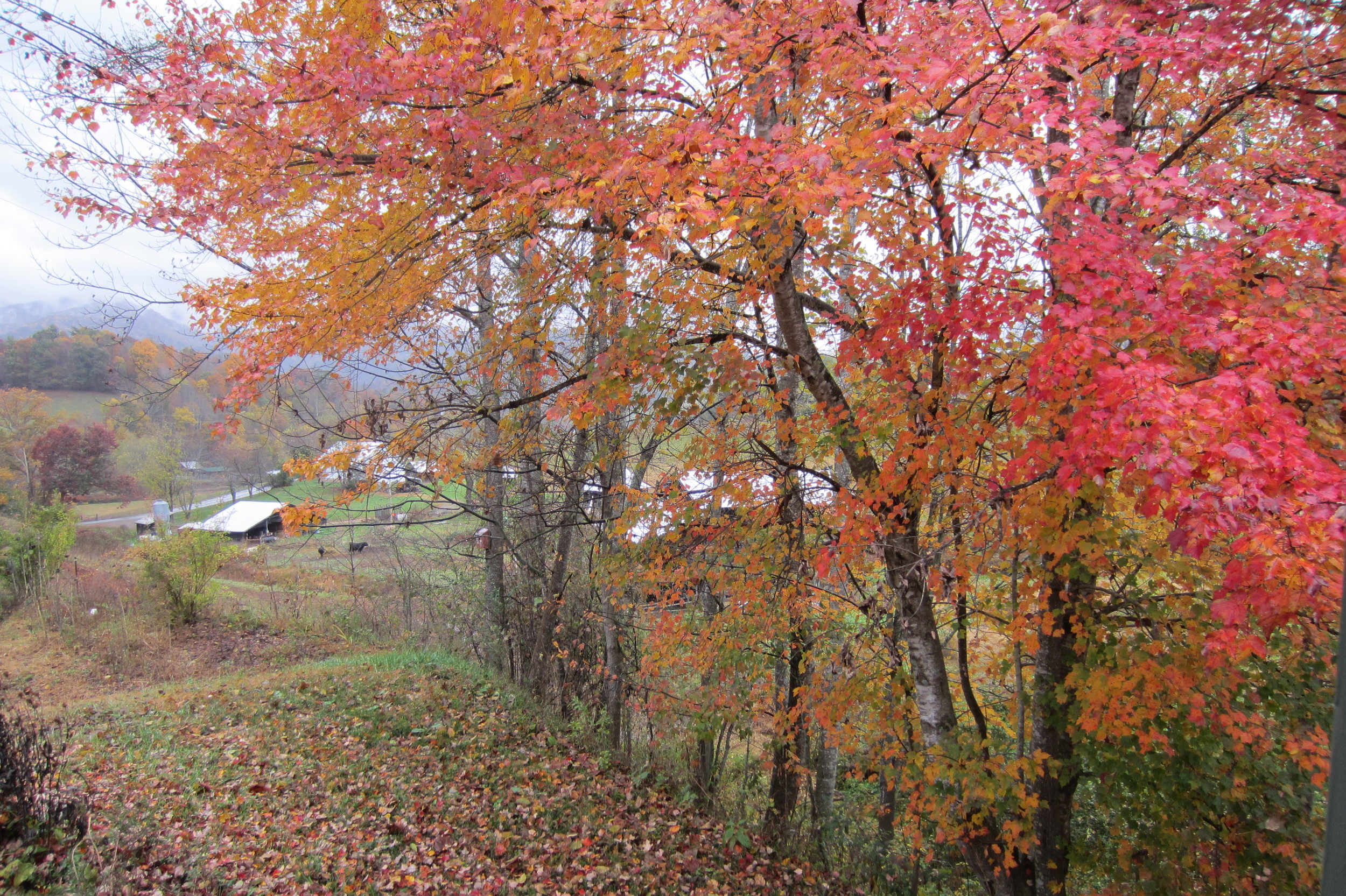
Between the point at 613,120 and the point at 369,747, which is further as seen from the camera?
the point at 369,747

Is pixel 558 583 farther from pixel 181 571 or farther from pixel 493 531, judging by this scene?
pixel 181 571

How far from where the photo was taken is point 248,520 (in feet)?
71.8

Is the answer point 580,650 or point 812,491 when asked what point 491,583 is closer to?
point 580,650

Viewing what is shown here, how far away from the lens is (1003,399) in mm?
4117

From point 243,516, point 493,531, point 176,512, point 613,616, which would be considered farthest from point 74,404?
point 613,616

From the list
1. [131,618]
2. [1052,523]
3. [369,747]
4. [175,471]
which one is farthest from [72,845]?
[175,471]

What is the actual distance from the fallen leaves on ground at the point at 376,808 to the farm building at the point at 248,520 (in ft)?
49.4

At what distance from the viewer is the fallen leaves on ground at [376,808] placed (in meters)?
4.14

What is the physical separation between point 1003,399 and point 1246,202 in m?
1.51

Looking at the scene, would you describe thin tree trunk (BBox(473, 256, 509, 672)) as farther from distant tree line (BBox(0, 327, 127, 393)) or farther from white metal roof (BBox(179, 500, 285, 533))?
distant tree line (BBox(0, 327, 127, 393))

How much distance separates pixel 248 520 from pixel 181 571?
10.1 metres

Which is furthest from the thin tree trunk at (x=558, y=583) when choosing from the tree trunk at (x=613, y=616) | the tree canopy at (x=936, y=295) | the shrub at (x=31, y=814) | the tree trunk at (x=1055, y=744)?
the tree trunk at (x=1055, y=744)

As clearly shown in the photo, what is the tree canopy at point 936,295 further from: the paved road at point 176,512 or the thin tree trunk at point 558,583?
the paved road at point 176,512

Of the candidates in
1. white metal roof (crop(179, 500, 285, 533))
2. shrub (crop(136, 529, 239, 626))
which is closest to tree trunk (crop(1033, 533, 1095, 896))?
shrub (crop(136, 529, 239, 626))
